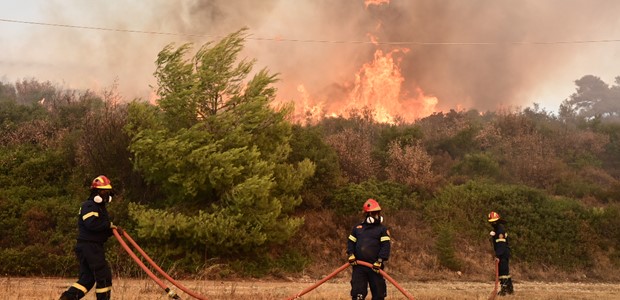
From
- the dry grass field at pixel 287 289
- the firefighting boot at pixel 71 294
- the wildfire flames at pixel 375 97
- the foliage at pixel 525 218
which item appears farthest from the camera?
the wildfire flames at pixel 375 97

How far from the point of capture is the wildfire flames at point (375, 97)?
53.2 m

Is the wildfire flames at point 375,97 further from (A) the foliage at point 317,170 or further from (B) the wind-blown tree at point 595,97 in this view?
(B) the wind-blown tree at point 595,97

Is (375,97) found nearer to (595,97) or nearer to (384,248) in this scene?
(384,248)

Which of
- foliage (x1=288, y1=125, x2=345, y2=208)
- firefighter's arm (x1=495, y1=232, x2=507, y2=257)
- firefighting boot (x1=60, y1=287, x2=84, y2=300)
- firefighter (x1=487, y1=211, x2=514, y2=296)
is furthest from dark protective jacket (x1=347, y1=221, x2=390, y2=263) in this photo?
foliage (x1=288, y1=125, x2=345, y2=208)

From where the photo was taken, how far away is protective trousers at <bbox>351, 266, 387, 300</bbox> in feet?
30.4

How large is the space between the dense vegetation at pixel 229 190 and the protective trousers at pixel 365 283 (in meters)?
9.35

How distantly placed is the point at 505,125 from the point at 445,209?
2347 centimetres

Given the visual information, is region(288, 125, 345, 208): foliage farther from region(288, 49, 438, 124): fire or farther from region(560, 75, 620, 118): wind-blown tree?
region(560, 75, 620, 118): wind-blown tree

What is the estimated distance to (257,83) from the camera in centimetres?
2038

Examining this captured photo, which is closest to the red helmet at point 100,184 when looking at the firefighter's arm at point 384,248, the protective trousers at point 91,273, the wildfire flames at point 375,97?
the protective trousers at point 91,273

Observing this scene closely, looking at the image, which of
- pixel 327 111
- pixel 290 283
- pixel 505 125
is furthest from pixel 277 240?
pixel 327 111

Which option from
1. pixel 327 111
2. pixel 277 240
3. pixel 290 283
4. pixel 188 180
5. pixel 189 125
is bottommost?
pixel 290 283

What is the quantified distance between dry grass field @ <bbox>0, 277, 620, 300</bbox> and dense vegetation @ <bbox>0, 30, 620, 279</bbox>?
204 cm

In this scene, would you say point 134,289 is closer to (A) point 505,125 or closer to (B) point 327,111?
(A) point 505,125
